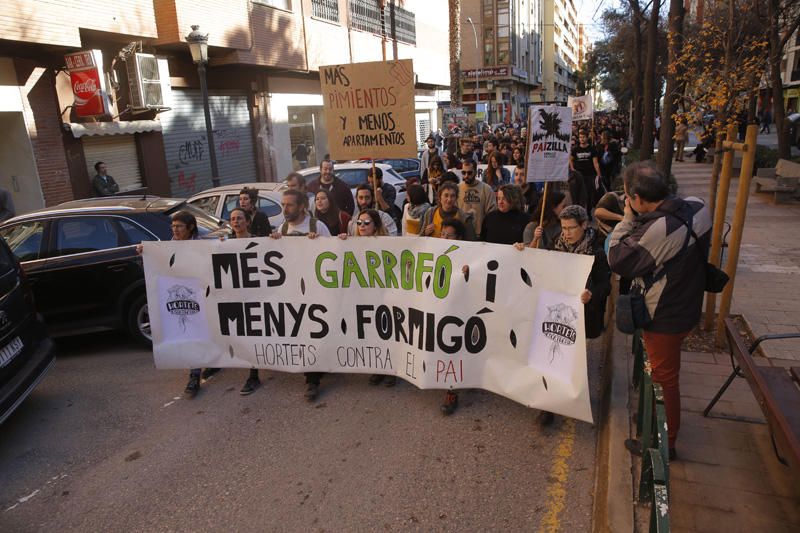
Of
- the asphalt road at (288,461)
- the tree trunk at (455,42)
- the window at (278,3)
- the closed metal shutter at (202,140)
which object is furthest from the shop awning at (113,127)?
the tree trunk at (455,42)

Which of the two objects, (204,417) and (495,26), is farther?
(495,26)

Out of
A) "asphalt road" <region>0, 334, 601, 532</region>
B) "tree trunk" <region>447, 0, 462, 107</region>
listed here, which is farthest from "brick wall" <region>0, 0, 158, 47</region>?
"tree trunk" <region>447, 0, 462, 107</region>

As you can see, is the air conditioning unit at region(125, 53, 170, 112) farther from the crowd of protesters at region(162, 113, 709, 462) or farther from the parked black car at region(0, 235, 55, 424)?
the parked black car at region(0, 235, 55, 424)

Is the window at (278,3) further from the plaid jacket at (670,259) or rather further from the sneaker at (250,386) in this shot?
the plaid jacket at (670,259)

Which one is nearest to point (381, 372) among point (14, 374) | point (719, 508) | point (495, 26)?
point (719, 508)

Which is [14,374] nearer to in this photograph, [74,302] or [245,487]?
[74,302]

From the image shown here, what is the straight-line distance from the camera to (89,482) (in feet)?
13.0

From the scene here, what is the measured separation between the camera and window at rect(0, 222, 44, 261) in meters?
6.18

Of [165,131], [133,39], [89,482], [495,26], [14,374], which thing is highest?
[495,26]

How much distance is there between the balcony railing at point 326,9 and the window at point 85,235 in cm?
1575

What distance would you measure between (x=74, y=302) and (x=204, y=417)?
8.23ft

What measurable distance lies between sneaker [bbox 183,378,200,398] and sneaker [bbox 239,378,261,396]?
1.31ft

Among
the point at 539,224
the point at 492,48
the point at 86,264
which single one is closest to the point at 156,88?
the point at 86,264

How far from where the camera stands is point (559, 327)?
4020mm
